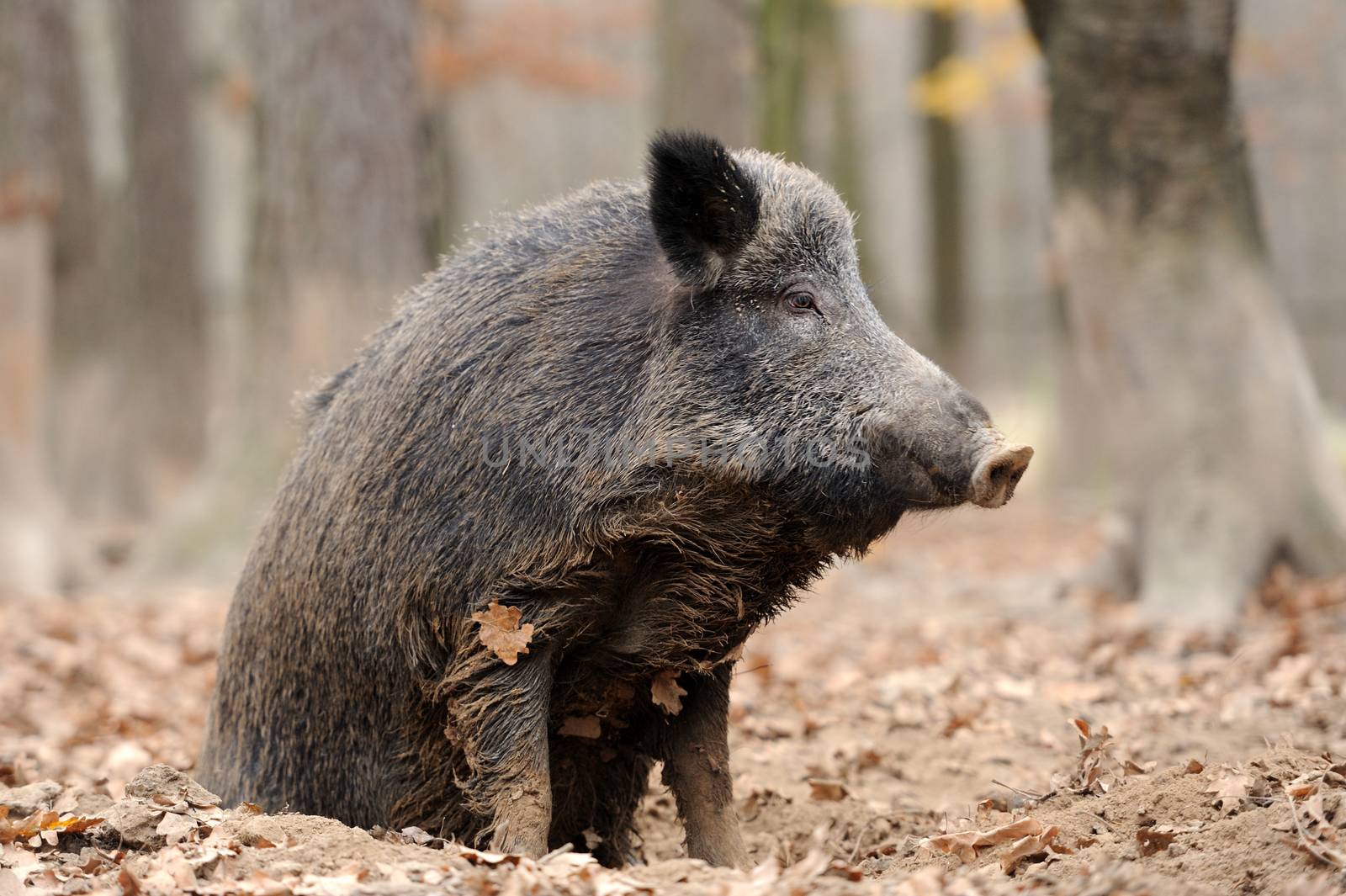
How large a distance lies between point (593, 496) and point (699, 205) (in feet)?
3.31

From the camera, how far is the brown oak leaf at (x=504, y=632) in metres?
4.21

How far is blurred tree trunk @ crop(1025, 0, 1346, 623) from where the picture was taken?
8.32m

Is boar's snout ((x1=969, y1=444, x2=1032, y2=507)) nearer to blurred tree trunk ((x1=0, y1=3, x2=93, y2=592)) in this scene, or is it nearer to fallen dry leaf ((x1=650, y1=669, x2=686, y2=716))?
fallen dry leaf ((x1=650, y1=669, x2=686, y2=716))

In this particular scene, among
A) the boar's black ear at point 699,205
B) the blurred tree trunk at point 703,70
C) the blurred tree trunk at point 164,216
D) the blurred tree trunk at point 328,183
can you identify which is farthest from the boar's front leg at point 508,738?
the blurred tree trunk at point 164,216

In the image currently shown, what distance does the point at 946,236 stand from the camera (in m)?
18.0

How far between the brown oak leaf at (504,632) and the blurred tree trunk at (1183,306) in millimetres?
5303

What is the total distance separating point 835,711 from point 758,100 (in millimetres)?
9355

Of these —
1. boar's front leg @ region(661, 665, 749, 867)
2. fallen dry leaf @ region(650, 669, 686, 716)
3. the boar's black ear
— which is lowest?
boar's front leg @ region(661, 665, 749, 867)

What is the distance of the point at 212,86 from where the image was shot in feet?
74.3

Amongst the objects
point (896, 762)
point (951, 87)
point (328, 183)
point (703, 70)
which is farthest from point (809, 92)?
point (896, 762)

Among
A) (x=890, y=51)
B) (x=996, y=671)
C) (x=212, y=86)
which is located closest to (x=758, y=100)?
(x=996, y=671)

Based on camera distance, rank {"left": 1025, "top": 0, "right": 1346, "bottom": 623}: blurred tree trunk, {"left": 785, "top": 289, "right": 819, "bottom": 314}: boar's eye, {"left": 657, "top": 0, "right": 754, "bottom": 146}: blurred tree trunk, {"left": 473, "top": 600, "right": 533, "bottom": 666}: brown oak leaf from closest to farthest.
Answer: {"left": 473, "top": 600, "right": 533, "bottom": 666}: brown oak leaf → {"left": 785, "top": 289, "right": 819, "bottom": 314}: boar's eye → {"left": 1025, "top": 0, "right": 1346, "bottom": 623}: blurred tree trunk → {"left": 657, "top": 0, "right": 754, "bottom": 146}: blurred tree trunk

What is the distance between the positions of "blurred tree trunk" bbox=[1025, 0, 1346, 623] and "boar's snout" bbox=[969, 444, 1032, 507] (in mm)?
4824

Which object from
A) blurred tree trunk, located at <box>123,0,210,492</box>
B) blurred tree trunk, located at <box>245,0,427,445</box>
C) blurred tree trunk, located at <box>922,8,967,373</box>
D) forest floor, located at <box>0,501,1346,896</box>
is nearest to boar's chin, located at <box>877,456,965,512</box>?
forest floor, located at <box>0,501,1346,896</box>
